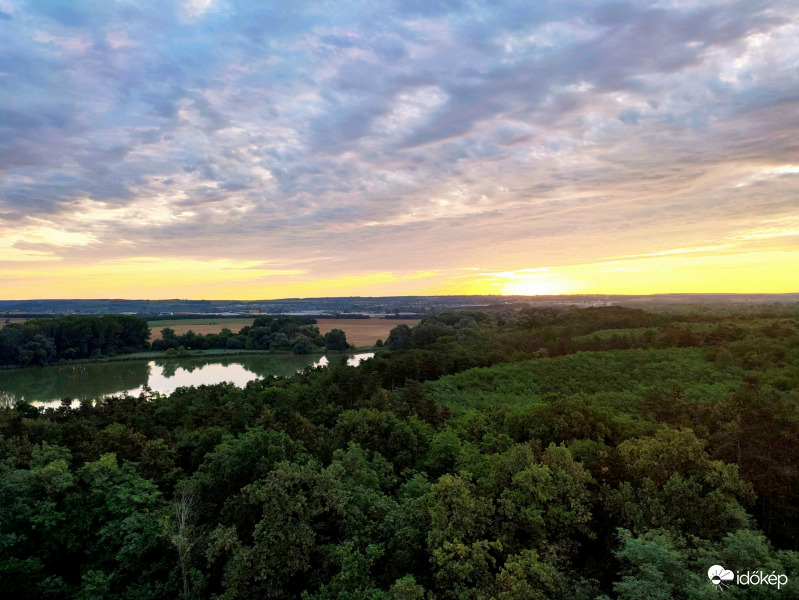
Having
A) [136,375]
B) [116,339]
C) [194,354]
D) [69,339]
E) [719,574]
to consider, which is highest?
[719,574]

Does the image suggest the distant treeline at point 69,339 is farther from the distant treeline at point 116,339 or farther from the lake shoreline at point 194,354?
the lake shoreline at point 194,354

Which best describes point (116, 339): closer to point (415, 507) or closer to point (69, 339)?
point (69, 339)

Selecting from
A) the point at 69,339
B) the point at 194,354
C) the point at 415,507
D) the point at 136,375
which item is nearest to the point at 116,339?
Result: the point at 69,339

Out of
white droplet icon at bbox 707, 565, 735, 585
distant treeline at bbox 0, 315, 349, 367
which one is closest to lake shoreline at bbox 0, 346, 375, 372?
distant treeline at bbox 0, 315, 349, 367

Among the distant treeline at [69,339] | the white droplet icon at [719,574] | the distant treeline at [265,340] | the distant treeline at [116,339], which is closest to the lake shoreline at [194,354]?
the distant treeline at [116,339]

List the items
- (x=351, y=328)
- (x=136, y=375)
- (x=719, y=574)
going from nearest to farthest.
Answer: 1. (x=719, y=574)
2. (x=136, y=375)
3. (x=351, y=328)
